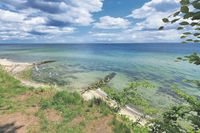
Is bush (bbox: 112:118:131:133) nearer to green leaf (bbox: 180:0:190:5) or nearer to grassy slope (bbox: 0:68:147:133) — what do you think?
grassy slope (bbox: 0:68:147:133)

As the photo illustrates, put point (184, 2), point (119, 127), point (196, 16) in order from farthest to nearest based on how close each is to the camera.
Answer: point (119, 127)
point (196, 16)
point (184, 2)

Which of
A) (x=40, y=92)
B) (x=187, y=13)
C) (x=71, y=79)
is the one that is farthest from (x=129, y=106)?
(x=187, y=13)

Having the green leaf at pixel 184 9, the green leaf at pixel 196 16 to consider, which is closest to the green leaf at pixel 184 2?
the green leaf at pixel 184 9

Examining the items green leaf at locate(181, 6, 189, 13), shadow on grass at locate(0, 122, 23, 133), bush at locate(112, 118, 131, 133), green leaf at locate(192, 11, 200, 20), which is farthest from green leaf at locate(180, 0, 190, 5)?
shadow on grass at locate(0, 122, 23, 133)

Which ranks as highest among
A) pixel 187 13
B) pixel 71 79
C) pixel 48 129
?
pixel 187 13

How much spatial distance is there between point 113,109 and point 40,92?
6.32 m

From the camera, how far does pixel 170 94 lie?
29.9 m

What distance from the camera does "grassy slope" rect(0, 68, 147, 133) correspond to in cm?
1253

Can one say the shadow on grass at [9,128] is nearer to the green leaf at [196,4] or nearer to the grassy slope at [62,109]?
the grassy slope at [62,109]

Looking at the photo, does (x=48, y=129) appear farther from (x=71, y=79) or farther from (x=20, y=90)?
(x=71, y=79)

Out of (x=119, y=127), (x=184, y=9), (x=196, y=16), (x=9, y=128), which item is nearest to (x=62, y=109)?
(x=9, y=128)

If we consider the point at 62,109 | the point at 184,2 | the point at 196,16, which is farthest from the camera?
the point at 62,109

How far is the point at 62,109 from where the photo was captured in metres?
14.8

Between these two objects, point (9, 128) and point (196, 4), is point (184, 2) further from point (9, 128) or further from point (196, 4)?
point (9, 128)
